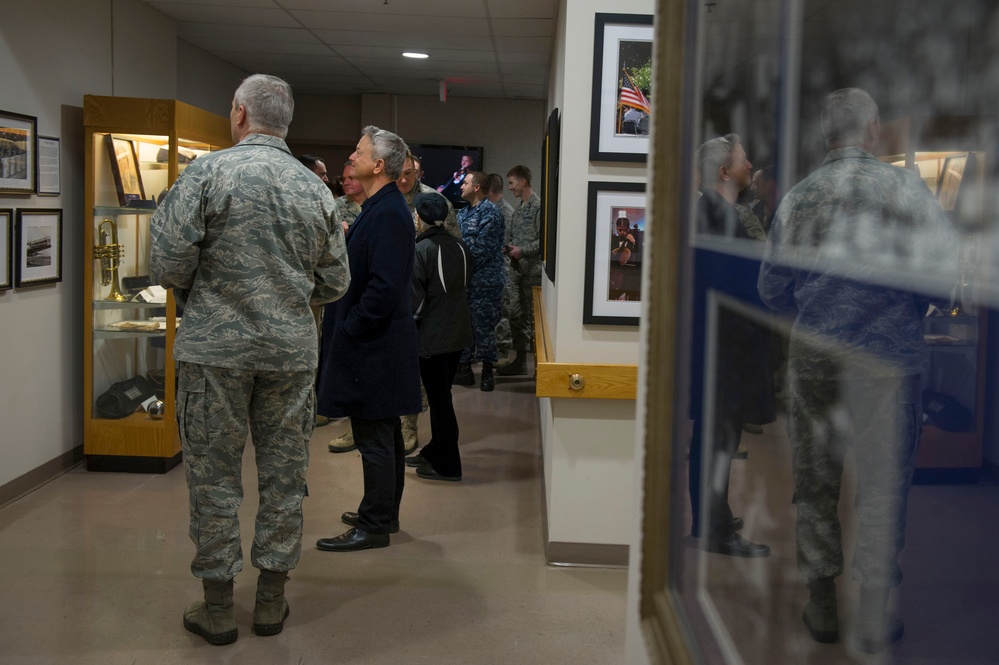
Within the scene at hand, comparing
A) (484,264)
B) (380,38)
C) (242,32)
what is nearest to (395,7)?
Result: (380,38)

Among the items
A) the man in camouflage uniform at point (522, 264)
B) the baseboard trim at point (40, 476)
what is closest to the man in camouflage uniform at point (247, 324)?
the baseboard trim at point (40, 476)

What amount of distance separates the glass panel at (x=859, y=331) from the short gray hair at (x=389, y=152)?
3.02 meters

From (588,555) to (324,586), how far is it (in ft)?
3.45

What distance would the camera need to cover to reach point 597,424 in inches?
143

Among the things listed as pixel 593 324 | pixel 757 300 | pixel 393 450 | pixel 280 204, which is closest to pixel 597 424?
pixel 593 324

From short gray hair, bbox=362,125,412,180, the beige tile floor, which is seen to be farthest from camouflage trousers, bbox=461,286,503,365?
short gray hair, bbox=362,125,412,180

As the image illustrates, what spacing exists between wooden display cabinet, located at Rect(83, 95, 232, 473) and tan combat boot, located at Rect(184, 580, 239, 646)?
2.14 metres

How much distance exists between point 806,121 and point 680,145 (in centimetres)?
36

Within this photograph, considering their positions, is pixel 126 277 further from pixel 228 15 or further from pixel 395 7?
pixel 395 7

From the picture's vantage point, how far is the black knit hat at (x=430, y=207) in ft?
15.1

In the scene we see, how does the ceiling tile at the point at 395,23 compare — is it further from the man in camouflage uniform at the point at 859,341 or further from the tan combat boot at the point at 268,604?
the man in camouflage uniform at the point at 859,341

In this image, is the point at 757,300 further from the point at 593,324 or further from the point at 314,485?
the point at 314,485

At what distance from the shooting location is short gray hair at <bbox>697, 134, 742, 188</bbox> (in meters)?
0.66

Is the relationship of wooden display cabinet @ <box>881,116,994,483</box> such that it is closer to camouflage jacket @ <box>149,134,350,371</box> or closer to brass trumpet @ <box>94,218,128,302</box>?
camouflage jacket @ <box>149,134,350,371</box>
